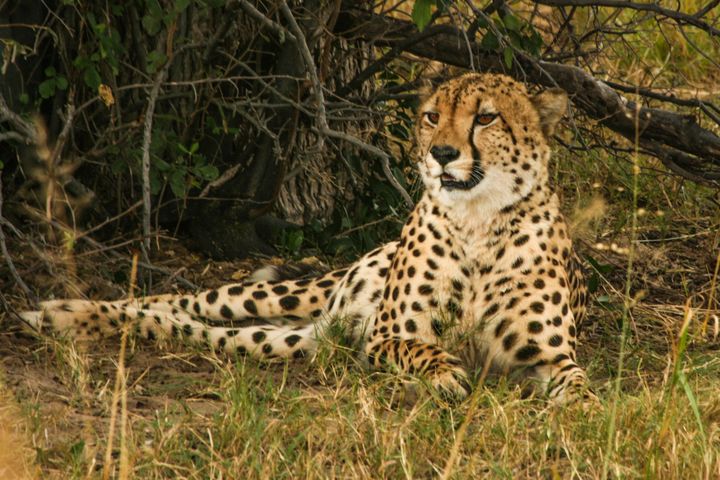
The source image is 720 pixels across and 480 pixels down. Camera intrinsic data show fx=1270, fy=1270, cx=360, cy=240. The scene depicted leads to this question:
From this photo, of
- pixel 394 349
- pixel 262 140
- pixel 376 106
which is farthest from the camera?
pixel 376 106

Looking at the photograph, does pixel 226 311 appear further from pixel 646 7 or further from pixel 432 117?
pixel 646 7

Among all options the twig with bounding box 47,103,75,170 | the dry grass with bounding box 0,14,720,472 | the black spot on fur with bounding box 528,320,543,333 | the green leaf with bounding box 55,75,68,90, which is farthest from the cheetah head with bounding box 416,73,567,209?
the green leaf with bounding box 55,75,68,90

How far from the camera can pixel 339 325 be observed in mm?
4566

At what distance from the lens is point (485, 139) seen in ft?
13.6

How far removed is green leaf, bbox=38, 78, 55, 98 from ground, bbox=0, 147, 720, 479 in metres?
0.63

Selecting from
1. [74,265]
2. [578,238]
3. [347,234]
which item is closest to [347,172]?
[347,234]

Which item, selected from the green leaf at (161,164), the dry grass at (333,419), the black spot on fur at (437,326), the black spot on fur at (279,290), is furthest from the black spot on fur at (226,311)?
the black spot on fur at (437,326)

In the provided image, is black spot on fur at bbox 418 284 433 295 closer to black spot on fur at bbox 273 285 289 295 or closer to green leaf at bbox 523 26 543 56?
black spot on fur at bbox 273 285 289 295

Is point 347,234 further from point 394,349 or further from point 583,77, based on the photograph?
point 394,349

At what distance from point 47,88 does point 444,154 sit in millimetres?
1620

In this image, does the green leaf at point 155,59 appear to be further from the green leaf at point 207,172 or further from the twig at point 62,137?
the green leaf at point 207,172

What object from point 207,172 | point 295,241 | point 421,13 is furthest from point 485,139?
point 295,241

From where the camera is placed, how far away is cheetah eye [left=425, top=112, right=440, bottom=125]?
427cm

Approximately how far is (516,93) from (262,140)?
1.55 m
